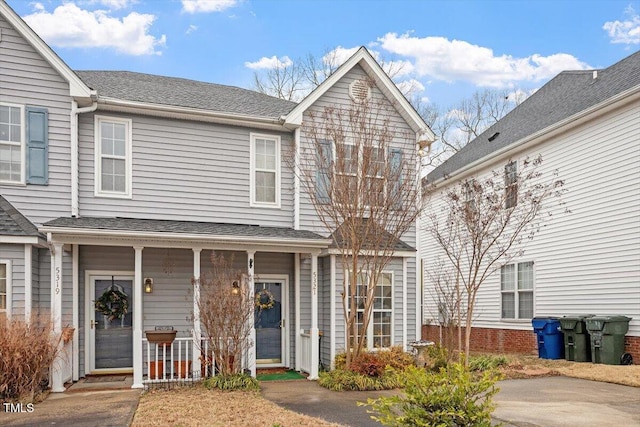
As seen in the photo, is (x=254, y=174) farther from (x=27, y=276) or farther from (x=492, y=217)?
(x=492, y=217)

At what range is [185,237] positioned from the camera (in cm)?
1085

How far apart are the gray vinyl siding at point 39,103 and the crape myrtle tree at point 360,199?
4873mm

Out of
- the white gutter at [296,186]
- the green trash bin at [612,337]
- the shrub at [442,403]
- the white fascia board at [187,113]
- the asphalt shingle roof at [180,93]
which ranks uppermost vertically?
the asphalt shingle roof at [180,93]

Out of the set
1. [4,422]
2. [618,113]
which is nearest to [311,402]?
[4,422]

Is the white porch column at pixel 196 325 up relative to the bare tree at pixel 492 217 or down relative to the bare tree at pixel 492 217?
down

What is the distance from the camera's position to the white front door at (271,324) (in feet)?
42.3

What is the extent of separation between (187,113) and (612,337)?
35.3 ft

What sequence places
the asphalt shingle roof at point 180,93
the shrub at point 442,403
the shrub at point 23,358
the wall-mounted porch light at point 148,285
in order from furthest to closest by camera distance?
the asphalt shingle roof at point 180,93, the wall-mounted porch light at point 148,285, the shrub at point 23,358, the shrub at point 442,403

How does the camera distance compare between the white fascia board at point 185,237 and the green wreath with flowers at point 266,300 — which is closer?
the white fascia board at point 185,237

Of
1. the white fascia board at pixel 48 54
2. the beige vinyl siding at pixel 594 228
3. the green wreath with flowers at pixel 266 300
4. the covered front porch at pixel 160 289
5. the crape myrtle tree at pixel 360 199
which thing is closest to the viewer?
the covered front porch at pixel 160 289

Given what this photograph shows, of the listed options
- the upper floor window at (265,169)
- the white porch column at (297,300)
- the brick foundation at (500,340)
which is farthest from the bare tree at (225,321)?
the brick foundation at (500,340)

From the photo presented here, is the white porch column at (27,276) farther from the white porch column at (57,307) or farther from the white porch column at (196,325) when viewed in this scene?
the white porch column at (196,325)

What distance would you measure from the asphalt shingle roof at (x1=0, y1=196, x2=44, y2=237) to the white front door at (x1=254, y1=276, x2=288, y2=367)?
4829 millimetres

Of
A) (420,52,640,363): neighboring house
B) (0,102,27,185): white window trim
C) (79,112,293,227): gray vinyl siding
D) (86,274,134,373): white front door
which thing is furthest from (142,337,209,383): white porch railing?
(420,52,640,363): neighboring house
